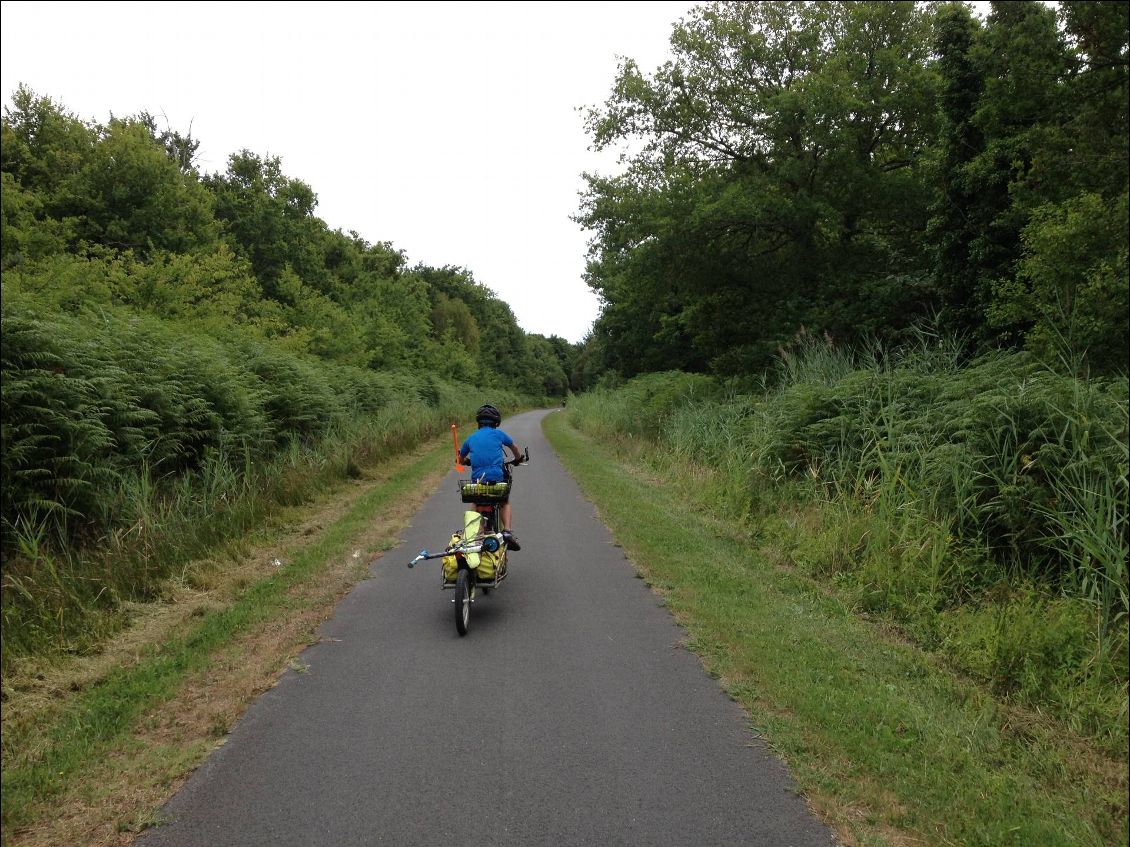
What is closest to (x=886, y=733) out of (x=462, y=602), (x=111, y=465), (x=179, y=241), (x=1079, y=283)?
(x=462, y=602)

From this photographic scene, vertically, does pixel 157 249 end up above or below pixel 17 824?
above

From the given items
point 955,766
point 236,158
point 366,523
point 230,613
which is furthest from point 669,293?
point 236,158

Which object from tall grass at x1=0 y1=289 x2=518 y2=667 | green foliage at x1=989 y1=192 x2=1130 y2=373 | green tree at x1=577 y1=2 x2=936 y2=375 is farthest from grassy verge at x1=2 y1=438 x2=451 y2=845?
green tree at x1=577 y1=2 x2=936 y2=375

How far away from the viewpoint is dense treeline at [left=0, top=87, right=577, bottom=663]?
6809 mm

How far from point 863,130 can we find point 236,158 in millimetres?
28603

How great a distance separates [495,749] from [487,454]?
12.6ft

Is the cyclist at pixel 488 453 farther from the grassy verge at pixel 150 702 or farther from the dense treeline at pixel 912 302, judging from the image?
the dense treeline at pixel 912 302

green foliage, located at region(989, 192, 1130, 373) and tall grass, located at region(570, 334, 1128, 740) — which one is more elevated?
green foliage, located at region(989, 192, 1130, 373)

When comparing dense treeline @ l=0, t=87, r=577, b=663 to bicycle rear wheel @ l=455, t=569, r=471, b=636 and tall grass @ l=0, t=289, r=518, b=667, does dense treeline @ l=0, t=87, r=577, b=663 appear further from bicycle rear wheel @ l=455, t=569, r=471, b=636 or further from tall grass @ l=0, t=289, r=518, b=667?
bicycle rear wheel @ l=455, t=569, r=471, b=636

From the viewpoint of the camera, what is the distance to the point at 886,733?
4.07 metres

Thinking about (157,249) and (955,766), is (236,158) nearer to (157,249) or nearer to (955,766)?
(157,249)

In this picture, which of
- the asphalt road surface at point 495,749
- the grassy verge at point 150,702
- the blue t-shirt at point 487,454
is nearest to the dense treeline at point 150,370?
the grassy verge at point 150,702

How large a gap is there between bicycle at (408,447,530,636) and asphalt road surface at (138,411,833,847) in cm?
32

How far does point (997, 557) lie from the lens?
664cm
